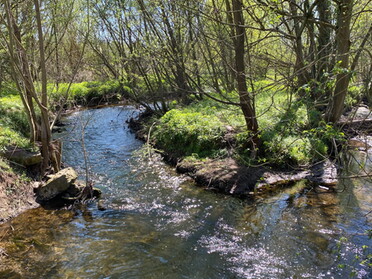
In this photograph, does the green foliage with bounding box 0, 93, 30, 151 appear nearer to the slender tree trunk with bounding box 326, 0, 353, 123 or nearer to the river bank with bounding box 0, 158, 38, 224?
the river bank with bounding box 0, 158, 38, 224

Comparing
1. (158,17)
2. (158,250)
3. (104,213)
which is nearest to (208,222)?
(158,250)

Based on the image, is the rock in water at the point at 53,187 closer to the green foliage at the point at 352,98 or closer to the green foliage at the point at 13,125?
the green foliage at the point at 13,125

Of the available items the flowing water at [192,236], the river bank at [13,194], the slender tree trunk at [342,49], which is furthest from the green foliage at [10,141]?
the slender tree trunk at [342,49]

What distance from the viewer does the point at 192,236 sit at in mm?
5762

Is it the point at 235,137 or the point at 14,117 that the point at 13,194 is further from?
the point at 235,137

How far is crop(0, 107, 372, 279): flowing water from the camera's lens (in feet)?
15.7

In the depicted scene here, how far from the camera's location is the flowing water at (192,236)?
4781 millimetres

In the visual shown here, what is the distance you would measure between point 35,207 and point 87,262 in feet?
8.65

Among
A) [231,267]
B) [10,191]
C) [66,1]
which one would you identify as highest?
[66,1]

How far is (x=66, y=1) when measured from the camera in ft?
27.7

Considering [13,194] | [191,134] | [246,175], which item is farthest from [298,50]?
[13,194]

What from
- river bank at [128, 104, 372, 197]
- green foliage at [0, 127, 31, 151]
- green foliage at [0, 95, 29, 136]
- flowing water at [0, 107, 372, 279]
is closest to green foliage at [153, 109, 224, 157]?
river bank at [128, 104, 372, 197]

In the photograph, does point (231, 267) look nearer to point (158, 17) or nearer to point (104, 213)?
point (104, 213)

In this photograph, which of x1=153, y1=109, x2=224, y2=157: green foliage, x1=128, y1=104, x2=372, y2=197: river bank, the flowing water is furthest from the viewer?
x1=153, y1=109, x2=224, y2=157: green foliage
